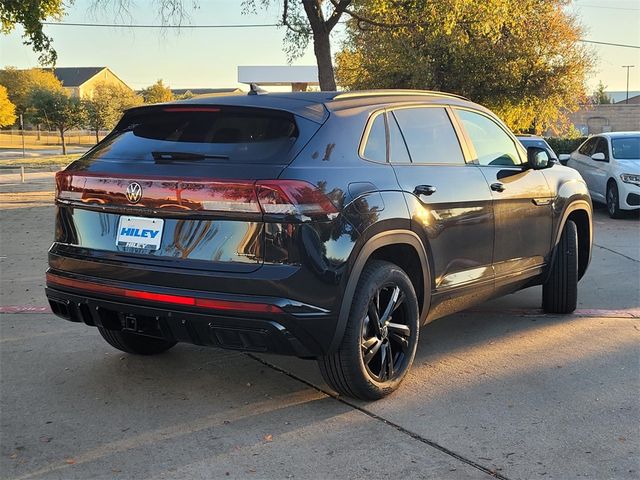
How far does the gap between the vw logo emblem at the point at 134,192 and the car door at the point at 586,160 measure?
12.2 meters

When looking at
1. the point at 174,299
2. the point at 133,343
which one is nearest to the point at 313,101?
the point at 174,299

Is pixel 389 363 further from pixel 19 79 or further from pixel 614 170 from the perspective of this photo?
pixel 19 79

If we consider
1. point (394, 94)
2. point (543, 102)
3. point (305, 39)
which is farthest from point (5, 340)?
point (543, 102)

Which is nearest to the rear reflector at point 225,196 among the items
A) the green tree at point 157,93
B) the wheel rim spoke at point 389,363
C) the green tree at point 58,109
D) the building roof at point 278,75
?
the wheel rim spoke at point 389,363

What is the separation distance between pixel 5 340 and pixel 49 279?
1.53m

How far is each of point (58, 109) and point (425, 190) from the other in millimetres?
47503

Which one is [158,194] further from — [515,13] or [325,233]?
[515,13]

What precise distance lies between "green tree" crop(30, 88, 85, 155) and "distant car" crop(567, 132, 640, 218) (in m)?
40.4

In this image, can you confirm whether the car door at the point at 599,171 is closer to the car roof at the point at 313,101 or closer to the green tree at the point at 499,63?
the green tree at the point at 499,63

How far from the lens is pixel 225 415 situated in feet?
12.5

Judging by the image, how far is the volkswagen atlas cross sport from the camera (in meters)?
3.39

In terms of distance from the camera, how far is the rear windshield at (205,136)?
11.7 ft

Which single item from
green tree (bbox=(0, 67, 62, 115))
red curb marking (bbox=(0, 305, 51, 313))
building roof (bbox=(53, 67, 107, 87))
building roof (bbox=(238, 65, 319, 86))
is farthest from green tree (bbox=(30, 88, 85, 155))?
building roof (bbox=(53, 67, 107, 87))

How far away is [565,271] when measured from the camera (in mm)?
5730
